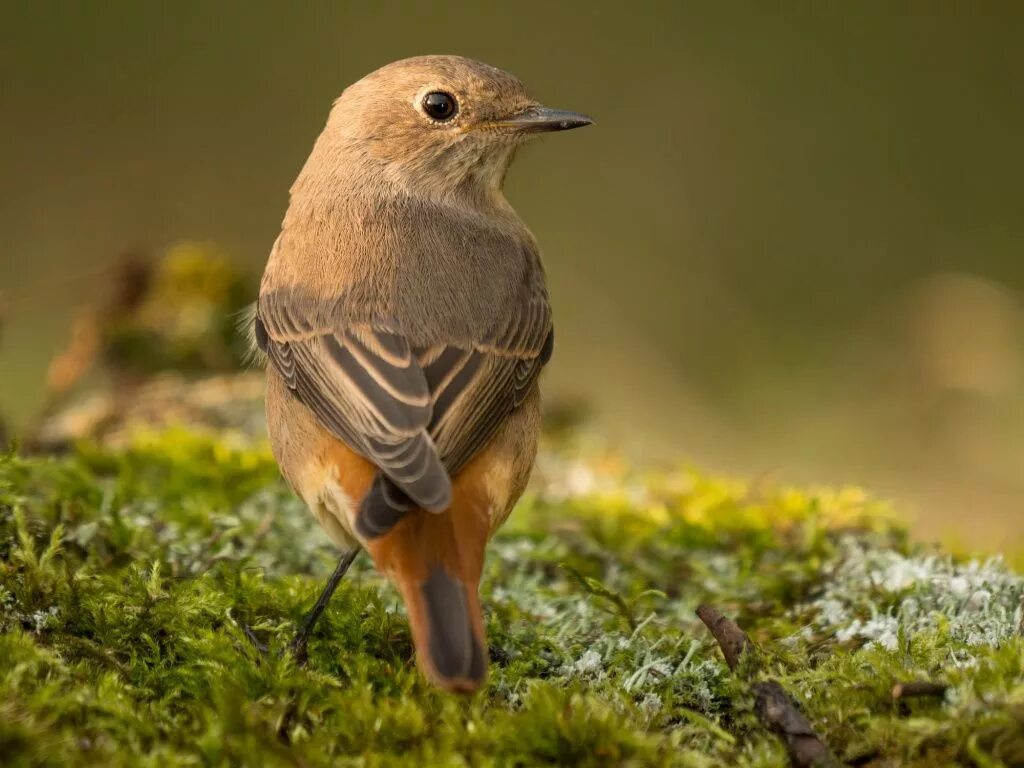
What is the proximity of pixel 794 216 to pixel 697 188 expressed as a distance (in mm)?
973

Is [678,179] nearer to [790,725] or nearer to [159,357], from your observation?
[159,357]

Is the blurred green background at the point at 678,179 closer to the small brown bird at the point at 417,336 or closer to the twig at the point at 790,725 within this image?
the small brown bird at the point at 417,336

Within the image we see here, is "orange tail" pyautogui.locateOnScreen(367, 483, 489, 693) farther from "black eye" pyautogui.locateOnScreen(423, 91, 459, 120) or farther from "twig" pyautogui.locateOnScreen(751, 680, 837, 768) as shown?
"black eye" pyautogui.locateOnScreen(423, 91, 459, 120)

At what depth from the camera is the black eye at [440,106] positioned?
16.2 feet

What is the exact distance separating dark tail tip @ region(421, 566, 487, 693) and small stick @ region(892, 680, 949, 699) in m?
0.94

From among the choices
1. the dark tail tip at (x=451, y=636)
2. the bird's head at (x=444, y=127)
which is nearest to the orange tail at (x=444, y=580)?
the dark tail tip at (x=451, y=636)

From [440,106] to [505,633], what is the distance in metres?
2.27

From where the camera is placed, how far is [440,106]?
16.3 ft

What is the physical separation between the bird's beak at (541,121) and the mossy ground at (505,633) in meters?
1.55

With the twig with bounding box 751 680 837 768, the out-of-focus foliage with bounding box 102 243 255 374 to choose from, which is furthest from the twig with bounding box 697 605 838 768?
the out-of-focus foliage with bounding box 102 243 255 374

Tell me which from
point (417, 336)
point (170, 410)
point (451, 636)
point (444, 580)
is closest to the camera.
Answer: point (451, 636)

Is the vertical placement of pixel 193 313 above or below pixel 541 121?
below

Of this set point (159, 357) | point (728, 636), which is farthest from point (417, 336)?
point (159, 357)

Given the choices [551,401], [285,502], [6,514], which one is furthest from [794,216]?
[6,514]
